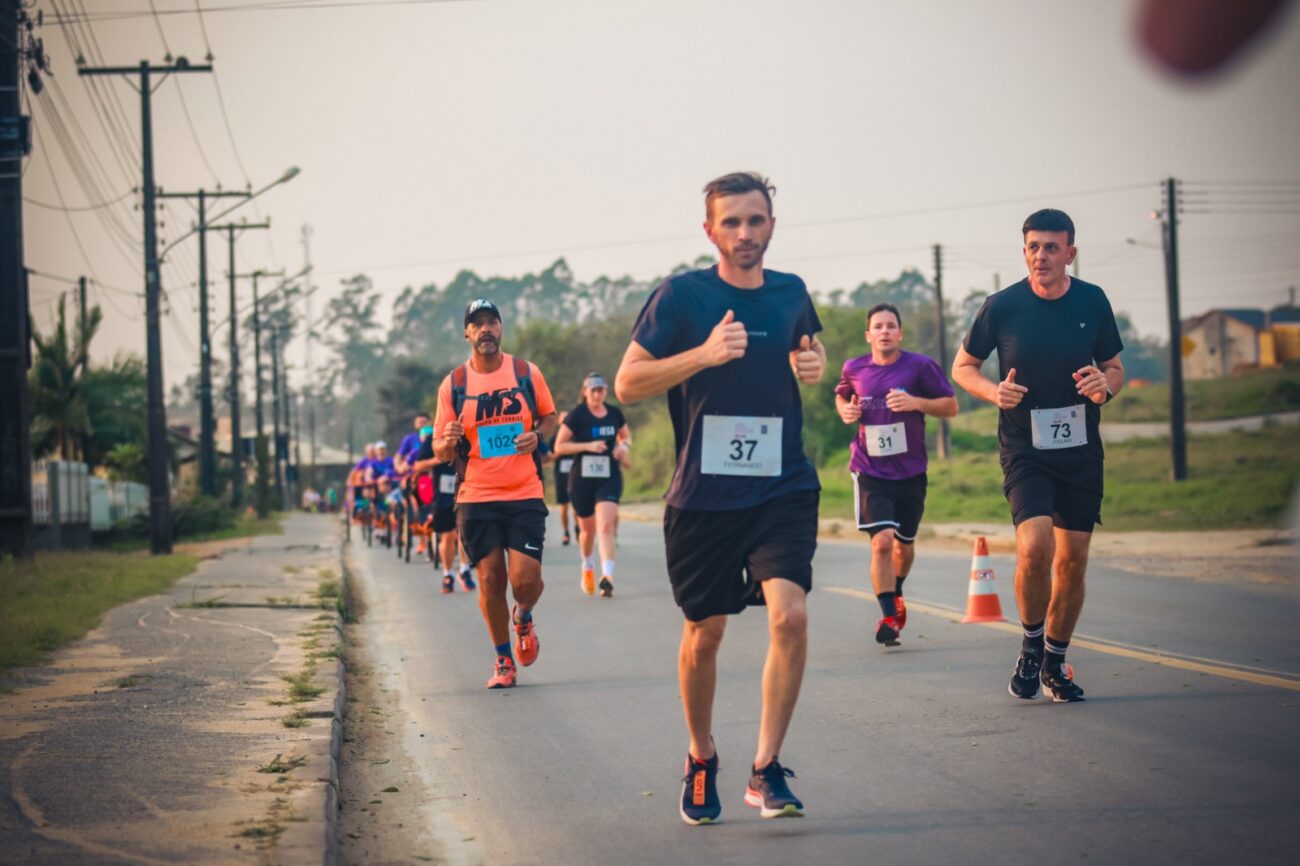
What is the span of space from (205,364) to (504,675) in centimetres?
3402

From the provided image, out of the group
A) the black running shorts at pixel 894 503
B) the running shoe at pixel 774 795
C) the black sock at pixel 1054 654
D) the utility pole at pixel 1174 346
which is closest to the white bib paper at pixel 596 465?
the black running shorts at pixel 894 503

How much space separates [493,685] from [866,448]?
306 cm

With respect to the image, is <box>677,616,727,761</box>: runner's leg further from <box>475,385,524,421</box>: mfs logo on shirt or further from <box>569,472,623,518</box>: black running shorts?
<box>569,472,623,518</box>: black running shorts

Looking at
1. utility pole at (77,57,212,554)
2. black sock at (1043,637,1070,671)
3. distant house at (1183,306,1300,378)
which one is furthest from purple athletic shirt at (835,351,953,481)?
utility pole at (77,57,212,554)

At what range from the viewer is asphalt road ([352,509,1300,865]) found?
4.99 meters

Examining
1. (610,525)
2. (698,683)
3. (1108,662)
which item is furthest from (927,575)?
(698,683)

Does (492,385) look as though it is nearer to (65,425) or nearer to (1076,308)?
(1076,308)

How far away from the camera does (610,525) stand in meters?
15.0

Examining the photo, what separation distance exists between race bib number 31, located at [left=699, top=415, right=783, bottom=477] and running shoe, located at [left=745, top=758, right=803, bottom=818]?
1022mm

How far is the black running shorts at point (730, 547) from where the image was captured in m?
5.25

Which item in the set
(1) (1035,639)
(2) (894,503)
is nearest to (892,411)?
(2) (894,503)

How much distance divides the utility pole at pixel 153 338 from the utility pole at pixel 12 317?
22.3 ft

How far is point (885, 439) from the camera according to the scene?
10.2 metres

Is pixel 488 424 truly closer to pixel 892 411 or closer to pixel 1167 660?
pixel 892 411
